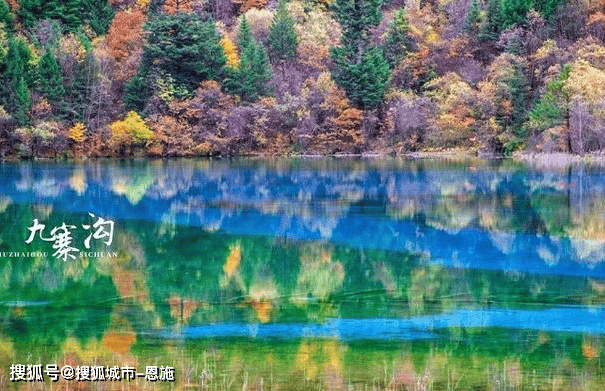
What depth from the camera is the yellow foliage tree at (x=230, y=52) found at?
59.9 metres

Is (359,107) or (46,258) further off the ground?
(359,107)

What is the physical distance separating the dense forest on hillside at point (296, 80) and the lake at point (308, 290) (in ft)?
79.5

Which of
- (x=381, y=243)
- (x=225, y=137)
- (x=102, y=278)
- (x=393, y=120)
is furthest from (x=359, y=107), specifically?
(x=102, y=278)

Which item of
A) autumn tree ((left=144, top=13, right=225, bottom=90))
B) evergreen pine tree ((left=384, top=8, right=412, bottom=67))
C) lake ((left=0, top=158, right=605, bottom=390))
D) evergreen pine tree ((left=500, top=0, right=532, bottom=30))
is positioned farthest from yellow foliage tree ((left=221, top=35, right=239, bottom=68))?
lake ((left=0, top=158, right=605, bottom=390))

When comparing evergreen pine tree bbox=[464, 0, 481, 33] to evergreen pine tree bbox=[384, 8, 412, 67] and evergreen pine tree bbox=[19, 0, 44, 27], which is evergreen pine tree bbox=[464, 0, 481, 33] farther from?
evergreen pine tree bbox=[19, 0, 44, 27]

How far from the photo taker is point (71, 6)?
216ft

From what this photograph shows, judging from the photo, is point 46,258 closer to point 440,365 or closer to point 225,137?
point 440,365

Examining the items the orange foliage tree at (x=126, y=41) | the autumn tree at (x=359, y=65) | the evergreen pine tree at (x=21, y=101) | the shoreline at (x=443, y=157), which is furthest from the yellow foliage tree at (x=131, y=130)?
the autumn tree at (x=359, y=65)

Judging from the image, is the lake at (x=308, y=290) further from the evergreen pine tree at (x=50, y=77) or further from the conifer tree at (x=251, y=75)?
the conifer tree at (x=251, y=75)

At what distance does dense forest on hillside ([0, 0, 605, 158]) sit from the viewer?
5297 cm

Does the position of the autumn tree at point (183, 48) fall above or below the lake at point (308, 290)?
above

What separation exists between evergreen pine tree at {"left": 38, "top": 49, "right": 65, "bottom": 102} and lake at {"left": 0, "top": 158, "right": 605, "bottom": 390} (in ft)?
88.5

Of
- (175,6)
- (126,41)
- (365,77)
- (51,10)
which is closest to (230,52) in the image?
(175,6)

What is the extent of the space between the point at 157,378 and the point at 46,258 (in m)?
8.95
